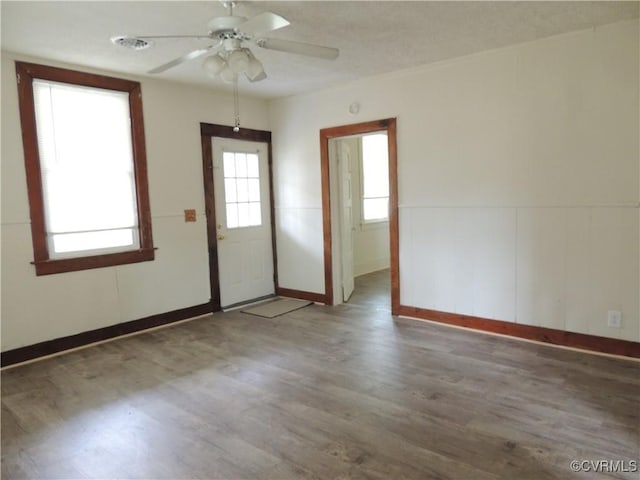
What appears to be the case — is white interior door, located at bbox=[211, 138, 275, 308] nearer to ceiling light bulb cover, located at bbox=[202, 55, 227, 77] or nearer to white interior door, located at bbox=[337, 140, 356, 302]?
white interior door, located at bbox=[337, 140, 356, 302]

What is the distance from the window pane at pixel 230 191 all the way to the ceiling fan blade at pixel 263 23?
302 cm

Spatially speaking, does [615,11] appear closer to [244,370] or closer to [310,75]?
[310,75]

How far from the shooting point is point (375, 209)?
7.70 meters

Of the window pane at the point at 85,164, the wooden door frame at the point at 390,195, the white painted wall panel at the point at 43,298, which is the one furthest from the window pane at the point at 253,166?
the white painted wall panel at the point at 43,298

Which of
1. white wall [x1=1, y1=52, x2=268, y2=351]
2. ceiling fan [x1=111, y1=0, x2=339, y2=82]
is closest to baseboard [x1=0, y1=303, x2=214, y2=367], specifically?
white wall [x1=1, y1=52, x2=268, y2=351]

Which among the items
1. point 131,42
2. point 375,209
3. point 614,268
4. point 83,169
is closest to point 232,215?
point 83,169

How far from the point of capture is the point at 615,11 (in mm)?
3041

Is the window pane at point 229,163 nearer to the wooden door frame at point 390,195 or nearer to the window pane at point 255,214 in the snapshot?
the window pane at point 255,214

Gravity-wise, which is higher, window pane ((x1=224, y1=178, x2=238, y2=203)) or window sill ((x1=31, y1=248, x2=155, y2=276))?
window pane ((x1=224, y1=178, x2=238, y2=203))

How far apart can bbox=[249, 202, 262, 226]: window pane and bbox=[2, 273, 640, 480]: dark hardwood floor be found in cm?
194

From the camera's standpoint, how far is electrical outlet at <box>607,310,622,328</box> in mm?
3418

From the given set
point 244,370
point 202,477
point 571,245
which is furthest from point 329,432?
point 571,245

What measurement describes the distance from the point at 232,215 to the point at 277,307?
51.0 inches

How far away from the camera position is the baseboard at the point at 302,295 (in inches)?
215
